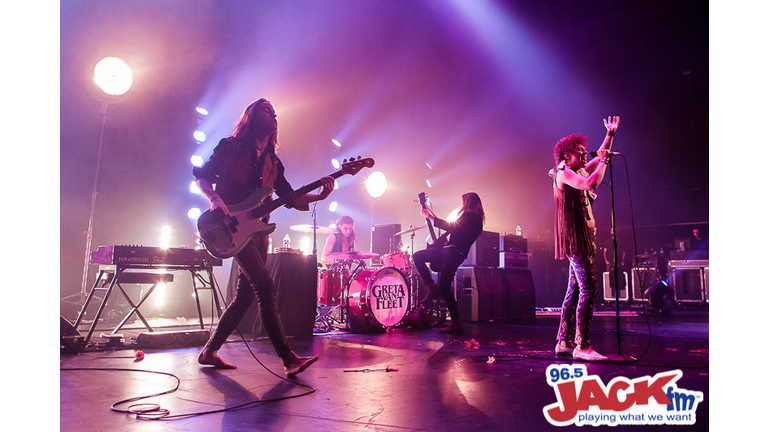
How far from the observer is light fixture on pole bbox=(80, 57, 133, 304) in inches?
269

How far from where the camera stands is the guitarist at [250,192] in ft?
10.3

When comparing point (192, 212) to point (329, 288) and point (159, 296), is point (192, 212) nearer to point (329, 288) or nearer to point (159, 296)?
point (159, 296)

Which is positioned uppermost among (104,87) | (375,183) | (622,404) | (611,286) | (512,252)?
(104,87)

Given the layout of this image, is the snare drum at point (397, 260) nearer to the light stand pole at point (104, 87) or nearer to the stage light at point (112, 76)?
the light stand pole at point (104, 87)

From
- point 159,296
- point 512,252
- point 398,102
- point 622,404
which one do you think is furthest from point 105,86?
point 622,404

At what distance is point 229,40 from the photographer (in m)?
8.27

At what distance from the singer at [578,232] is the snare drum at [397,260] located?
3.57 m

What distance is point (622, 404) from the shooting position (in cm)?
213

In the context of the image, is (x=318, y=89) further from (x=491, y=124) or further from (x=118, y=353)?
(x=118, y=353)

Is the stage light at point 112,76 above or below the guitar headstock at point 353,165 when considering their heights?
above

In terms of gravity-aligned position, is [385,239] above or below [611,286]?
above

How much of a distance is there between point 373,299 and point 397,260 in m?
1.27

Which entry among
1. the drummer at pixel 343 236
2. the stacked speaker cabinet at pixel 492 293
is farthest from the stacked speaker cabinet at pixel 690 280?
the drummer at pixel 343 236
